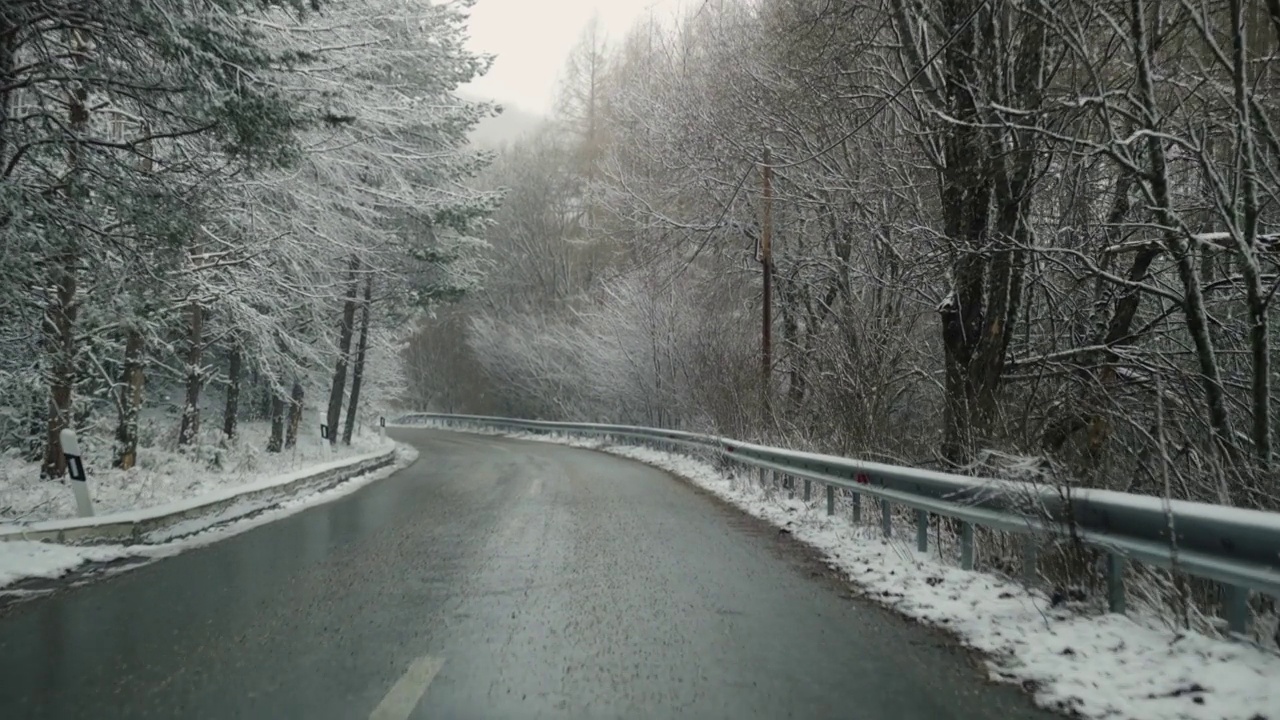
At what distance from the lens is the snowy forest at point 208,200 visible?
882 centimetres

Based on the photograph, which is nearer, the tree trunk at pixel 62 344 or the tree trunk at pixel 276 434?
the tree trunk at pixel 62 344

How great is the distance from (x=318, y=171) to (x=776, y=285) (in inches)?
377

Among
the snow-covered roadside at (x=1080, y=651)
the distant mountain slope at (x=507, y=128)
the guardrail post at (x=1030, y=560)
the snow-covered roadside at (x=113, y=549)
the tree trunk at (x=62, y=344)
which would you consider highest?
the distant mountain slope at (x=507, y=128)

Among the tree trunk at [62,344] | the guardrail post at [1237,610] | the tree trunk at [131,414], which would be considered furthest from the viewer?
the tree trunk at [131,414]

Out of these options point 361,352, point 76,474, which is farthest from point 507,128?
point 76,474

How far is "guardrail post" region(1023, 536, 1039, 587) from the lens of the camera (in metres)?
6.44

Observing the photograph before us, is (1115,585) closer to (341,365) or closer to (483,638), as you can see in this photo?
(483,638)

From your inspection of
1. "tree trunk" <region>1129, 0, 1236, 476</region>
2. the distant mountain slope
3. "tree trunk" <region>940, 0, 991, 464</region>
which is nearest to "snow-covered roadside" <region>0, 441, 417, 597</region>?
"tree trunk" <region>940, 0, 991, 464</region>

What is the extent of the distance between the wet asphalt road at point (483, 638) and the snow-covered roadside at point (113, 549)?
0.46 metres

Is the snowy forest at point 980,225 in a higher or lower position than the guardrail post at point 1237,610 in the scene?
higher

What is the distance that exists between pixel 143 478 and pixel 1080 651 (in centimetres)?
1373

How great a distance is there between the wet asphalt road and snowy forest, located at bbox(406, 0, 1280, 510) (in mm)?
1920

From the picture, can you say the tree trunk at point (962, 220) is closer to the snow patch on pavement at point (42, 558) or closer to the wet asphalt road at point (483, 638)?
the wet asphalt road at point (483, 638)

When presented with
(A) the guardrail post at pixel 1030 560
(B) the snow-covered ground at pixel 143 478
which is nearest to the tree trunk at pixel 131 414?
(B) the snow-covered ground at pixel 143 478
